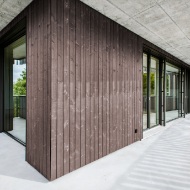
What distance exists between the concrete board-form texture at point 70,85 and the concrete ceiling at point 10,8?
98 mm

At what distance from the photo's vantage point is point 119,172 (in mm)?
2352

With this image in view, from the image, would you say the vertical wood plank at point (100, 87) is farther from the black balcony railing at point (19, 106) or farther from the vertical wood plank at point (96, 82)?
the black balcony railing at point (19, 106)

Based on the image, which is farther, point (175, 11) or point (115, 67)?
point (115, 67)

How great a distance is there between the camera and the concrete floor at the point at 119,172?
201cm

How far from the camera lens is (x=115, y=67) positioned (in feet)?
10.6

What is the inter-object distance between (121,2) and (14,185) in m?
3.04

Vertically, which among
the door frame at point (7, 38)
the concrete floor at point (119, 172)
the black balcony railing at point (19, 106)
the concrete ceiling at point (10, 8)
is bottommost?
the concrete floor at point (119, 172)

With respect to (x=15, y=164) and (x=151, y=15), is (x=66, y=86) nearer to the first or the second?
(x=15, y=164)

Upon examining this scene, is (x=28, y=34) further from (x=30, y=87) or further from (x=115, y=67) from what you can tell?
(x=115, y=67)

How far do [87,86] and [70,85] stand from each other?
14.4 inches

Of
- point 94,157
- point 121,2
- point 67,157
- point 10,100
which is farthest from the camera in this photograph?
point 10,100

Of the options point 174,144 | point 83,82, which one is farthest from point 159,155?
point 83,82

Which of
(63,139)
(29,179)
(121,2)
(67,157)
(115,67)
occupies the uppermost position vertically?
(121,2)

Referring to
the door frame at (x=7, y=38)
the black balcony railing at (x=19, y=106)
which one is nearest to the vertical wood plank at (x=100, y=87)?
the door frame at (x=7, y=38)
